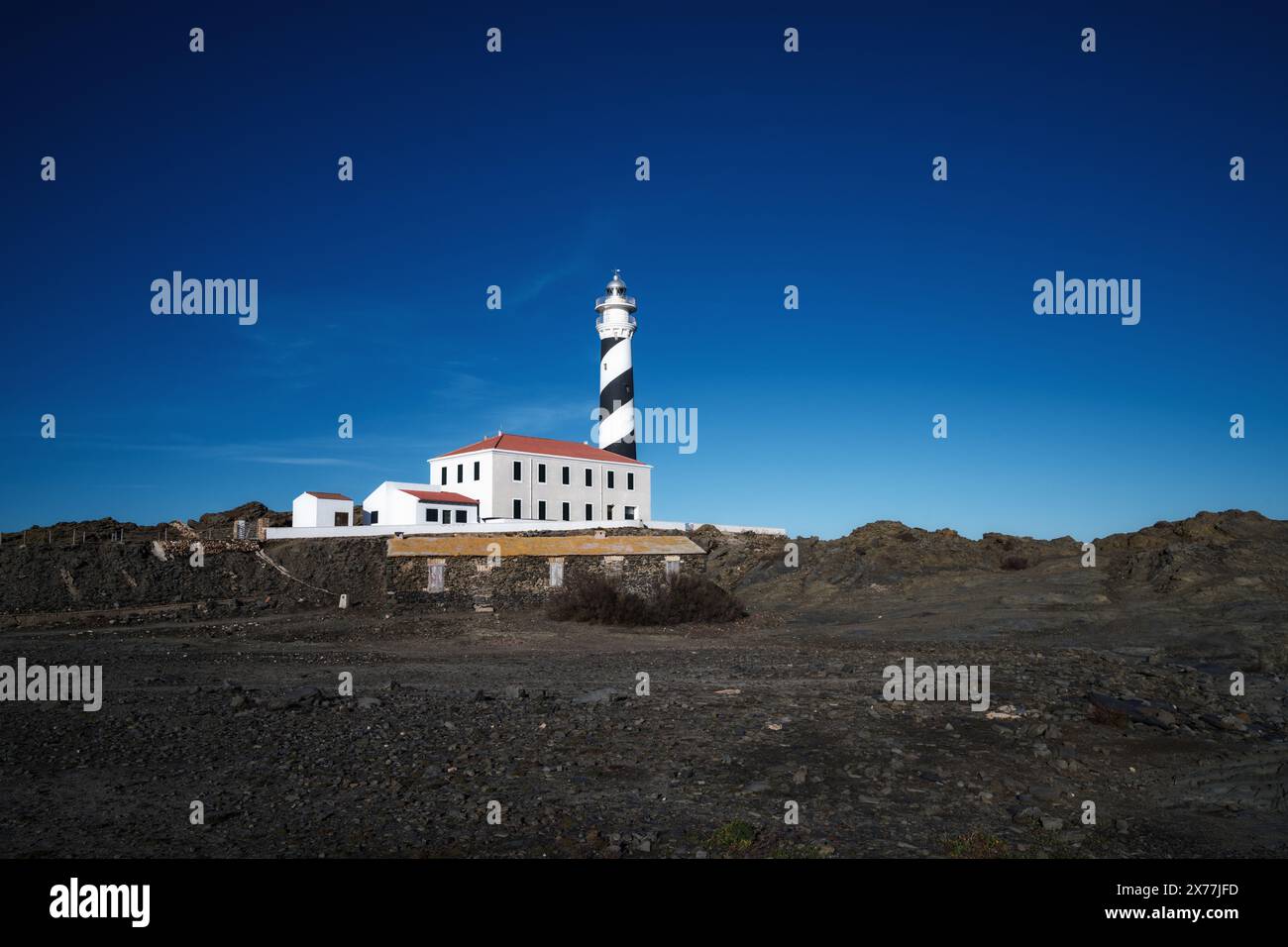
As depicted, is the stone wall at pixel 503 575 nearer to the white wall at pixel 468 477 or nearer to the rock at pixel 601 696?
the white wall at pixel 468 477

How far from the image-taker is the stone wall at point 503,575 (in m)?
33.7

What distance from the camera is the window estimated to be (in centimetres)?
3478

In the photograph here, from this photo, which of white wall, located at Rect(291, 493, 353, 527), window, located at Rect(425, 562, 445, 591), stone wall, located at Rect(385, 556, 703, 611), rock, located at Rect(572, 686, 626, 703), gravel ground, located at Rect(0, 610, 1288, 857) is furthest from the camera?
white wall, located at Rect(291, 493, 353, 527)

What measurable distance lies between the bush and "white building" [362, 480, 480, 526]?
47.5ft

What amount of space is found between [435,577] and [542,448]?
44.0 ft

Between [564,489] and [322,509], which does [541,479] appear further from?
[322,509]

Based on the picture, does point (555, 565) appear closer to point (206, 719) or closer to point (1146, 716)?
point (206, 719)

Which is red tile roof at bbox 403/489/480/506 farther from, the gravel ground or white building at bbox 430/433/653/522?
the gravel ground

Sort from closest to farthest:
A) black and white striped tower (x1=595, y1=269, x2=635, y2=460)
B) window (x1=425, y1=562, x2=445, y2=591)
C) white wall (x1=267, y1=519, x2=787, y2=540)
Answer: window (x1=425, y1=562, x2=445, y2=591), white wall (x1=267, y1=519, x2=787, y2=540), black and white striped tower (x1=595, y1=269, x2=635, y2=460)

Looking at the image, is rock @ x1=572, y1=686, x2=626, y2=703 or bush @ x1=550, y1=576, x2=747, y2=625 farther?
bush @ x1=550, y1=576, x2=747, y2=625

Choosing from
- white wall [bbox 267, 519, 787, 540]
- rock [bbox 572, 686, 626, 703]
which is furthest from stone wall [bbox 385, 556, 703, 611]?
rock [bbox 572, 686, 626, 703]

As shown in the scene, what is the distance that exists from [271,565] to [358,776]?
30248 mm
